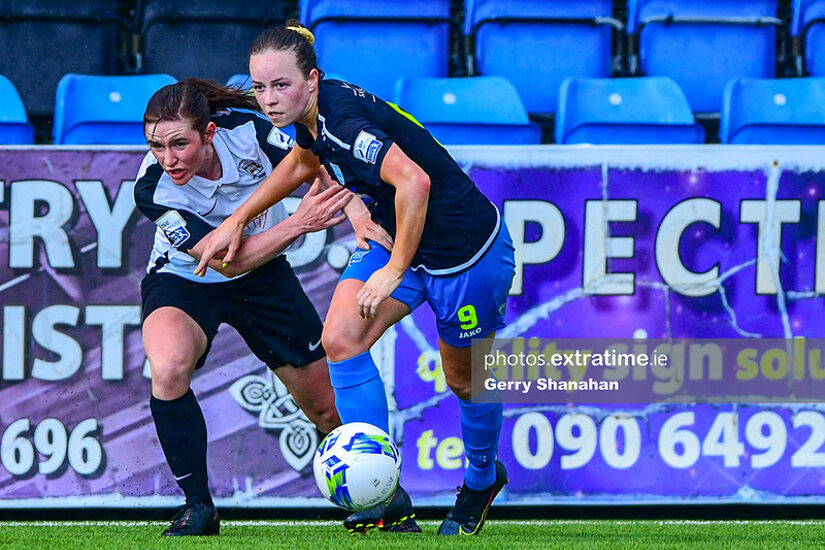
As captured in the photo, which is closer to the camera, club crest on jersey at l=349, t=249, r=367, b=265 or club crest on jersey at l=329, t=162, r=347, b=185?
club crest on jersey at l=329, t=162, r=347, b=185

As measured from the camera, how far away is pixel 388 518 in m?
3.79

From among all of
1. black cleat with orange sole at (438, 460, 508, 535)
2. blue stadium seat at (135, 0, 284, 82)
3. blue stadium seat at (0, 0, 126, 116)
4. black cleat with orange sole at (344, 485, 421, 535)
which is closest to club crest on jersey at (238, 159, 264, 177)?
black cleat with orange sole at (344, 485, 421, 535)

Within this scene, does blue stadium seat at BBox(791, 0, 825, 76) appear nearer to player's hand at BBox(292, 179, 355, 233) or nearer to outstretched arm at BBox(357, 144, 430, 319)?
player's hand at BBox(292, 179, 355, 233)

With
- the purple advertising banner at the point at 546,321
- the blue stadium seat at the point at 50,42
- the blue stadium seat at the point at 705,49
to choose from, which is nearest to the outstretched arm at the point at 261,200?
the purple advertising banner at the point at 546,321

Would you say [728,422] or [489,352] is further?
[728,422]

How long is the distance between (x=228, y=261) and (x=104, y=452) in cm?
143

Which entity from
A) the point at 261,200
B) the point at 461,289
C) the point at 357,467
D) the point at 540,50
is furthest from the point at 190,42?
the point at 357,467

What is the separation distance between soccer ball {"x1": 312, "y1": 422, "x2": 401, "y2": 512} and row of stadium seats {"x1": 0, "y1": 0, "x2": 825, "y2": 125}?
10.9 feet

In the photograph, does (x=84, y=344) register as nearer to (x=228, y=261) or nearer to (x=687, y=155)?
(x=228, y=261)

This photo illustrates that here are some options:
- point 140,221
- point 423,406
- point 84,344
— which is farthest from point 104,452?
point 423,406

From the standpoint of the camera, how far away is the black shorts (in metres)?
3.96

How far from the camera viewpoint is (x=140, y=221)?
4797 millimetres

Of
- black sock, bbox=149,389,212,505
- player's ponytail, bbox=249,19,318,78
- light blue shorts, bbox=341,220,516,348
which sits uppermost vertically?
player's ponytail, bbox=249,19,318,78

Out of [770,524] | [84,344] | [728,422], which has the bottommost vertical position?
[770,524]
